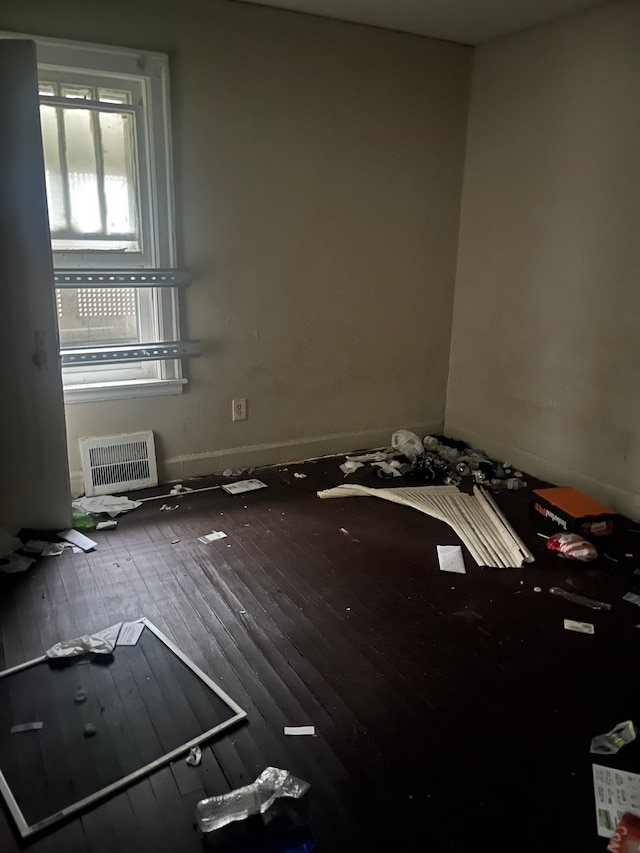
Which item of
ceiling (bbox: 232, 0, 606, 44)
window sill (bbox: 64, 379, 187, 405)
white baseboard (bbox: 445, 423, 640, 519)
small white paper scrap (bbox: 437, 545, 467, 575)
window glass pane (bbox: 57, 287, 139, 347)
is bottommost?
small white paper scrap (bbox: 437, 545, 467, 575)

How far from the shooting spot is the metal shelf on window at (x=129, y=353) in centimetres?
304

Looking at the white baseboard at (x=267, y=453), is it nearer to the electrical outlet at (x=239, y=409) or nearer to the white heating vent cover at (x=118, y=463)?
the white heating vent cover at (x=118, y=463)

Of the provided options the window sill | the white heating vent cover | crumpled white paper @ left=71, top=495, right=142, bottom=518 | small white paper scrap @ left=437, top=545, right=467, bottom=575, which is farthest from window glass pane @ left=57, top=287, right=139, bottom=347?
small white paper scrap @ left=437, top=545, right=467, bottom=575

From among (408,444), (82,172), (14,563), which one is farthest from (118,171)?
(408,444)

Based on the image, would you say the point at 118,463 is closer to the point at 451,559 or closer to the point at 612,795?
the point at 451,559

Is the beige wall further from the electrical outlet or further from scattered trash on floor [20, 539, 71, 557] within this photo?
scattered trash on floor [20, 539, 71, 557]

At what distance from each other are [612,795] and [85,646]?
1.56m

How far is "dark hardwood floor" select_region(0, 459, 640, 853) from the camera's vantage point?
1535 mm

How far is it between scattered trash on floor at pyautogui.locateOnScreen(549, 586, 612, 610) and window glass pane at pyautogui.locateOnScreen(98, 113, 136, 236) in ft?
8.17

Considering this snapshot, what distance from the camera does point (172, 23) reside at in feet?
9.75

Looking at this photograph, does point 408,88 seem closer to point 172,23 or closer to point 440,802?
point 172,23

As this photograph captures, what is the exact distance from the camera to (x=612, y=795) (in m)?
1.60

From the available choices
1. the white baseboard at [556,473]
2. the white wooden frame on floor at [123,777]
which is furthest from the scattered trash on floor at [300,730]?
the white baseboard at [556,473]

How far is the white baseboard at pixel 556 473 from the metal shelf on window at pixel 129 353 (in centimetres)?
180
